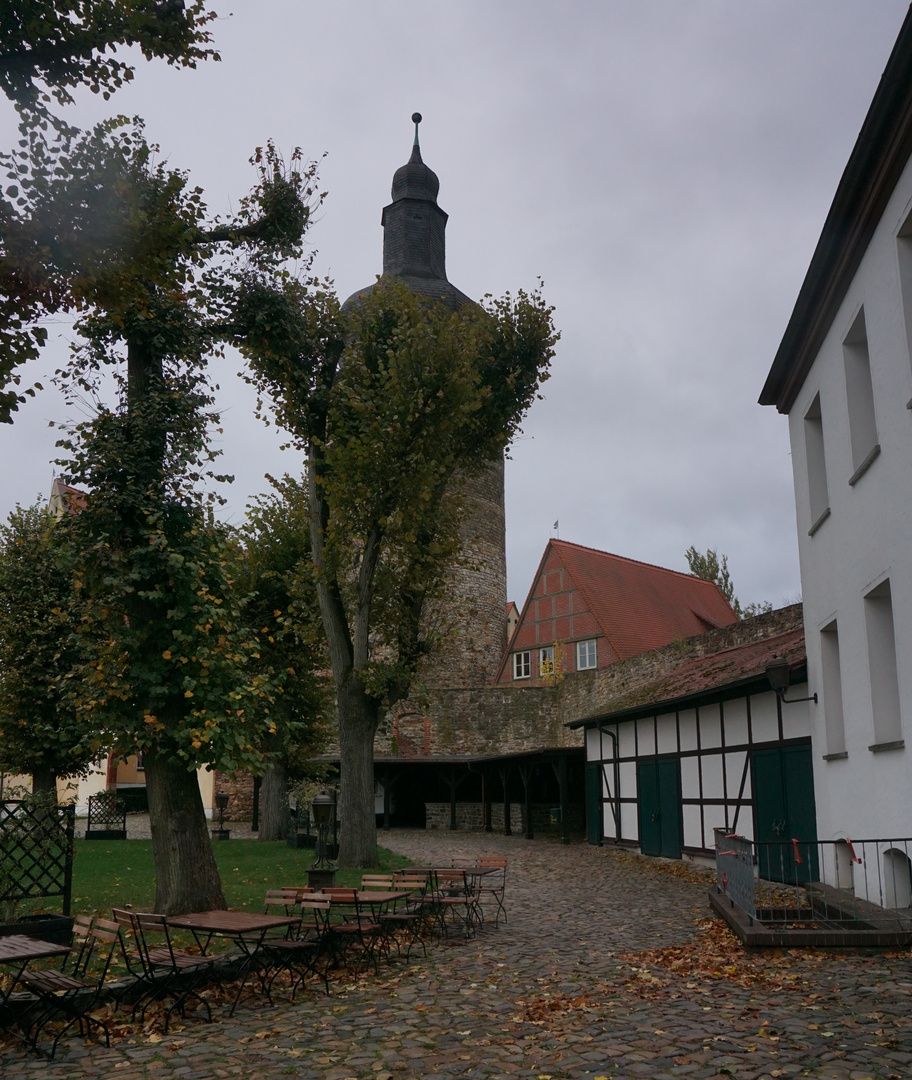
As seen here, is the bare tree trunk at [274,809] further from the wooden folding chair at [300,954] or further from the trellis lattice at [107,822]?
the wooden folding chair at [300,954]

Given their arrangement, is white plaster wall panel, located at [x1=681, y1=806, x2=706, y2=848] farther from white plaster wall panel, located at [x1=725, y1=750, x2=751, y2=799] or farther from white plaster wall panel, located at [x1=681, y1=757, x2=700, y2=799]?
white plaster wall panel, located at [x1=725, y1=750, x2=751, y2=799]

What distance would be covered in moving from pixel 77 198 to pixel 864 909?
838 cm

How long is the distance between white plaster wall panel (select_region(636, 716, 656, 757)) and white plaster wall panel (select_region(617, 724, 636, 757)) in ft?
0.88

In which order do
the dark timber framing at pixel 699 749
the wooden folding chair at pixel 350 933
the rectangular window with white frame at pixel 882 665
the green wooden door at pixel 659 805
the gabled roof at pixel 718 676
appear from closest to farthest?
the wooden folding chair at pixel 350 933 → the rectangular window with white frame at pixel 882 665 → the gabled roof at pixel 718 676 → the dark timber framing at pixel 699 749 → the green wooden door at pixel 659 805

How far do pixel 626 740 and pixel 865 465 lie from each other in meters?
11.6

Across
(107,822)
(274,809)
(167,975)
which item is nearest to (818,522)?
(167,975)

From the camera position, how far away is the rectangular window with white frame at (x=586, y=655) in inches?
1242

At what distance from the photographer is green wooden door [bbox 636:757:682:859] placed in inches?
671

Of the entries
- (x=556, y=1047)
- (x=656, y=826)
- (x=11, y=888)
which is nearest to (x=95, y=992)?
(x=11, y=888)

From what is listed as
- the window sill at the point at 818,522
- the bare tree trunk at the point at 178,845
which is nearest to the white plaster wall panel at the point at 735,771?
the window sill at the point at 818,522

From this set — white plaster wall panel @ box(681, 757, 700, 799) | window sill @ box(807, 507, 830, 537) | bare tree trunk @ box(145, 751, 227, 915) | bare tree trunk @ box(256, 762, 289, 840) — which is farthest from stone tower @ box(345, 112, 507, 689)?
bare tree trunk @ box(145, 751, 227, 915)

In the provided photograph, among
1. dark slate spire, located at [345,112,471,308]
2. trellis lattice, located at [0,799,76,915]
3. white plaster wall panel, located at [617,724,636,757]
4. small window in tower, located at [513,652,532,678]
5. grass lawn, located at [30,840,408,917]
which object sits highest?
dark slate spire, located at [345,112,471,308]

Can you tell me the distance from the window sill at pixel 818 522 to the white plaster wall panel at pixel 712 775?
4912 millimetres

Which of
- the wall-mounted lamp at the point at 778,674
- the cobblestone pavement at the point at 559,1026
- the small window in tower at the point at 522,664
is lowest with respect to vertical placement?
the cobblestone pavement at the point at 559,1026
